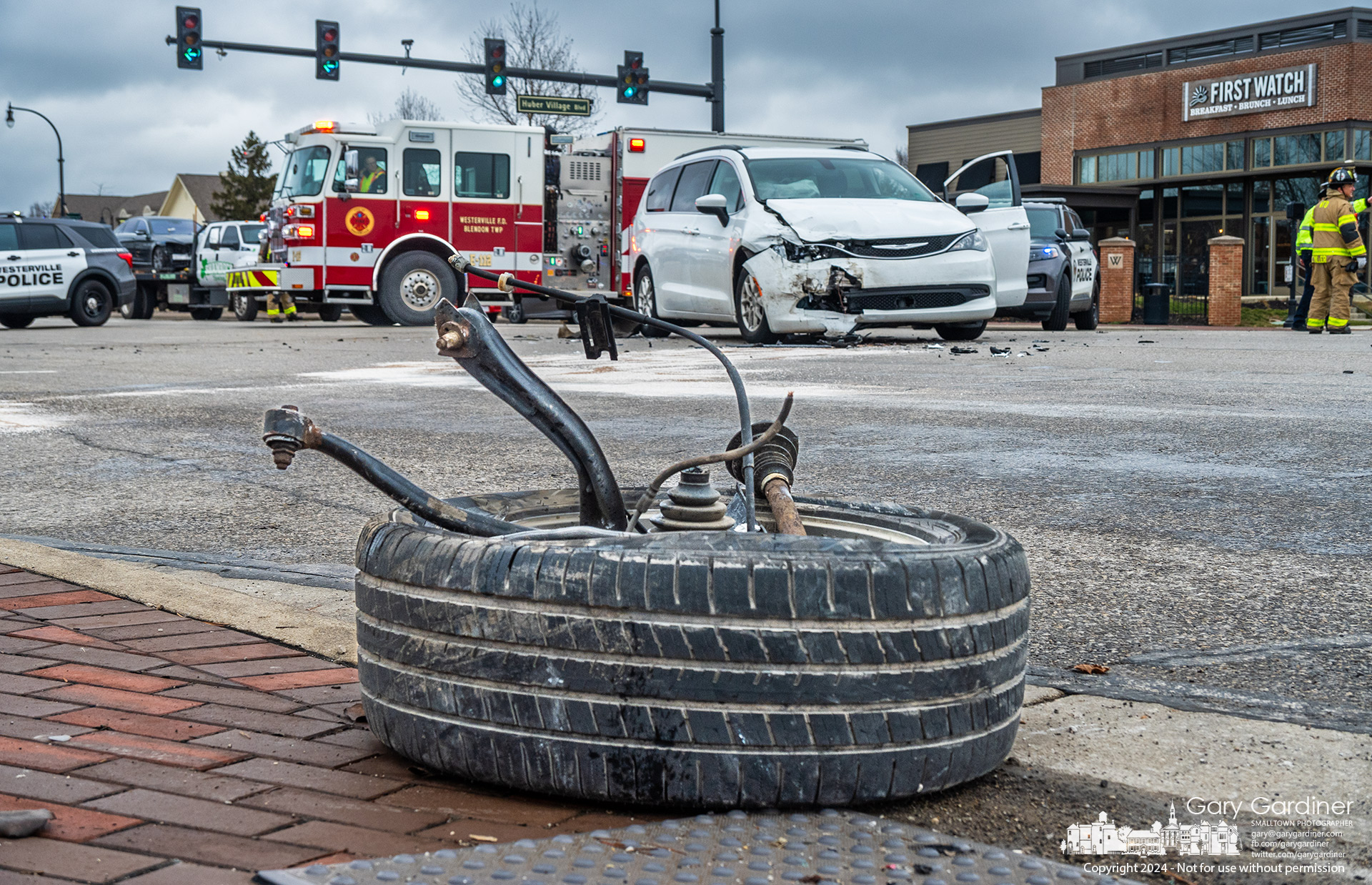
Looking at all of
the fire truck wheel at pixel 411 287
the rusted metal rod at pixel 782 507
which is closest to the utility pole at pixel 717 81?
the fire truck wheel at pixel 411 287

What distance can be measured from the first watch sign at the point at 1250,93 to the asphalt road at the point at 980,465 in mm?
30102

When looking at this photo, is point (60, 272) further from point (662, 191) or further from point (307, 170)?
point (662, 191)

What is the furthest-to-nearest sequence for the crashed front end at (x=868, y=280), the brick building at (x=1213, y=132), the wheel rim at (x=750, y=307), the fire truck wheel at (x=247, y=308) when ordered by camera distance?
the brick building at (x=1213, y=132)
the fire truck wheel at (x=247, y=308)
the wheel rim at (x=750, y=307)
the crashed front end at (x=868, y=280)

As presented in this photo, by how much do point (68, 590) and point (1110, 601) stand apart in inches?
95.7

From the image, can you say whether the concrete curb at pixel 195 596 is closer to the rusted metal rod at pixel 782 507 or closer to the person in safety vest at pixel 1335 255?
the rusted metal rod at pixel 782 507

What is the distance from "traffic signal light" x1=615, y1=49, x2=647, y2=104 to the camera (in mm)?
30828

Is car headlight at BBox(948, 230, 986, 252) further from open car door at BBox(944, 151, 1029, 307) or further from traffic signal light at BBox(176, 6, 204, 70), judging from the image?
traffic signal light at BBox(176, 6, 204, 70)

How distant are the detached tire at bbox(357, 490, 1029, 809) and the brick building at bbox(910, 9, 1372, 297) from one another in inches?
1470

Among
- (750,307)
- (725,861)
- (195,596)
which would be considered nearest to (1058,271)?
(750,307)

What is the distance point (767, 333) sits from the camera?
1276 centimetres

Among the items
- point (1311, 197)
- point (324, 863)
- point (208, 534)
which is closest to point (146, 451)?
point (208, 534)

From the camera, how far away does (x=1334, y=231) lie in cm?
1789

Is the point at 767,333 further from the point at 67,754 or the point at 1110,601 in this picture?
the point at 67,754

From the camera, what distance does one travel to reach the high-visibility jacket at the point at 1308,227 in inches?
699
